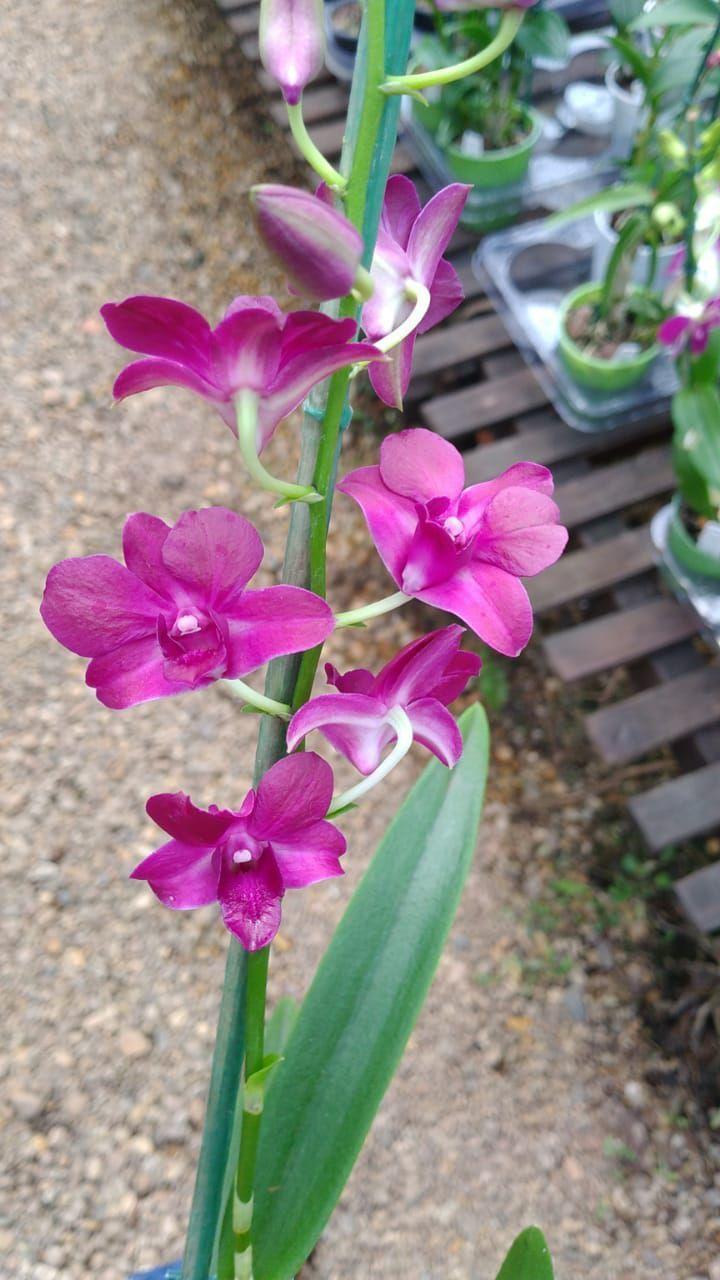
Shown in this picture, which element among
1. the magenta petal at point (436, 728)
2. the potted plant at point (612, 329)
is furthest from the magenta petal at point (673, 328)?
the magenta petal at point (436, 728)

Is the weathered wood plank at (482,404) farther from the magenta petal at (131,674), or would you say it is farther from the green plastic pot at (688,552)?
the magenta petal at (131,674)

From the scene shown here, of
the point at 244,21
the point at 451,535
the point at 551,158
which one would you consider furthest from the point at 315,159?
the point at 244,21

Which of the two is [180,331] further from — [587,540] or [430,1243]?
[587,540]

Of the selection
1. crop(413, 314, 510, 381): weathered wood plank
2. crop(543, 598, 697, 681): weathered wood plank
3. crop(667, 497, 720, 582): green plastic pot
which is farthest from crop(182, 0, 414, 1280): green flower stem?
crop(413, 314, 510, 381): weathered wood plank

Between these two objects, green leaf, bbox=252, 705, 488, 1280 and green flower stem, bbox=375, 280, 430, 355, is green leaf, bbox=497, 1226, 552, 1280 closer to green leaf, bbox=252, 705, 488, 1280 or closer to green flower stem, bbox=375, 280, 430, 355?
green leaf, bbox=252, 705, 488, 1280

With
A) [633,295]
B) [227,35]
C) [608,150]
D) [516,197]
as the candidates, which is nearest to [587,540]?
[633,295]

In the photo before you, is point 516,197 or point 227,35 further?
point 227,35
